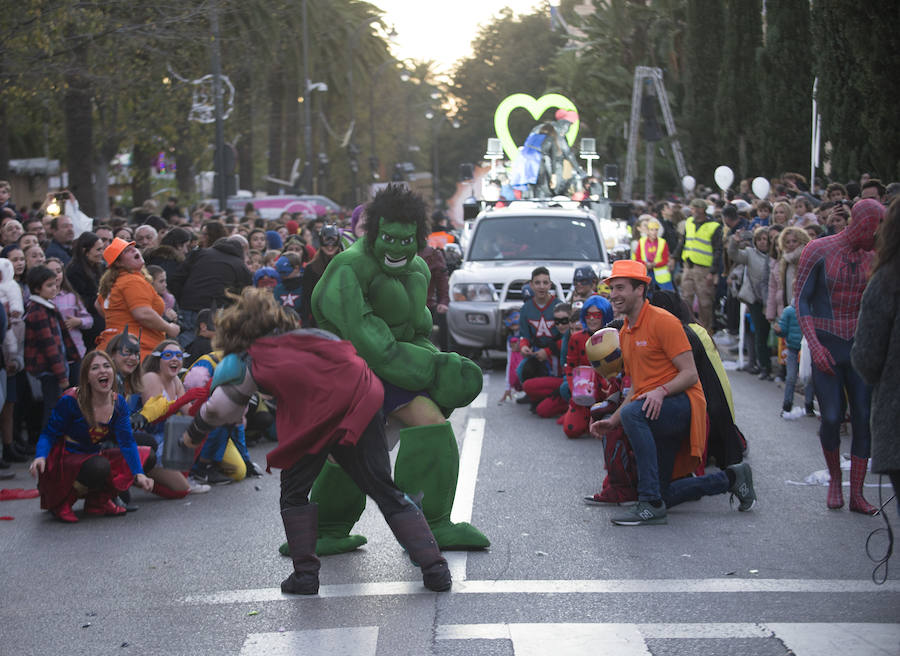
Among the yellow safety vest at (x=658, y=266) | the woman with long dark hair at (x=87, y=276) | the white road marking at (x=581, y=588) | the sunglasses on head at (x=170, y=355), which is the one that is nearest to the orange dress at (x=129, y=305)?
the woman with long dark hair at (x=87, y=276)

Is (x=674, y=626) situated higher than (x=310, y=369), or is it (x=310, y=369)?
(x=310, y=369)

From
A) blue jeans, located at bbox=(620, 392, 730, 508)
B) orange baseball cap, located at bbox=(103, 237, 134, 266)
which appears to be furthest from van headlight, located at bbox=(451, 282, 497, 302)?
blue jeans, located at bbox=(620, 392, 730, 508)

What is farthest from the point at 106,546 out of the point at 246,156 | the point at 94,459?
the point at 246,156

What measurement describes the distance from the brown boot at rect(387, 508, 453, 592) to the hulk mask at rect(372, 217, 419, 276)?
1.37 metres

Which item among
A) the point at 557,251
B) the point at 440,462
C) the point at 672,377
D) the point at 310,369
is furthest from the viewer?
Result: the point at 557,251

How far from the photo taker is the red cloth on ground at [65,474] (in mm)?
8672

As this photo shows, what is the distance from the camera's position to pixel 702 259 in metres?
18.2

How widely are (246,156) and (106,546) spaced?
36.6m

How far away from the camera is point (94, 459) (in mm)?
8633

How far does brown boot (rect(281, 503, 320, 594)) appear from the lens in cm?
652

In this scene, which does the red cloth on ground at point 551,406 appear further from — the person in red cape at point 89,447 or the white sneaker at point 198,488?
the person in red cape at point 89,447

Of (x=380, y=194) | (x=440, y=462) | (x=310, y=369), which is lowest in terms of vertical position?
(x=440, y=462)

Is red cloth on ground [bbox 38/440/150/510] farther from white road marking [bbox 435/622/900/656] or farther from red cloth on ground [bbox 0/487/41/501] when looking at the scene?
white road marking [bbox 435/622/900/656]

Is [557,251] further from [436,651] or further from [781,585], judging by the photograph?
[436,651]
